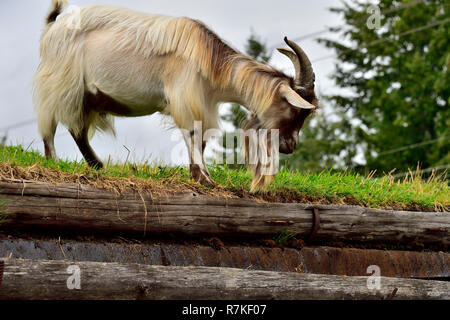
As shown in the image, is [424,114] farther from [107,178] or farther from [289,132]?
[107,178]

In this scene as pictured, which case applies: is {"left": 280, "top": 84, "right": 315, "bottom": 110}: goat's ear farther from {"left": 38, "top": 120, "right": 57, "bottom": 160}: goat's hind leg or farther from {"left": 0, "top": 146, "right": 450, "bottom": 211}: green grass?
{"left": 38, "top": 120, "right": 57, "bottom": 160}: goat's hind leg

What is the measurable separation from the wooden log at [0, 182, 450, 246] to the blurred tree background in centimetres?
1177

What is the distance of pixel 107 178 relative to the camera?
4.95 m

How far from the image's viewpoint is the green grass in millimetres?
5277

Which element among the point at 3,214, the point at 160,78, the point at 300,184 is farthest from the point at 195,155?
the point at 3,214

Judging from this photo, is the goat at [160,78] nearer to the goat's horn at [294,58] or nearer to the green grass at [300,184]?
the goat's horn at [294,58]

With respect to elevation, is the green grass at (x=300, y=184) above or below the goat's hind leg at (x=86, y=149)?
below

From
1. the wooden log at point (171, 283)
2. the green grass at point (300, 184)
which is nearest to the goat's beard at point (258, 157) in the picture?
the green grass at point (300, 184)

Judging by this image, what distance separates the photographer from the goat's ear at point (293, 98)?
17.5 ft

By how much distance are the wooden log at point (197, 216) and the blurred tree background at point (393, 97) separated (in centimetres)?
1177

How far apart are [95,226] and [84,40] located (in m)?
2.00

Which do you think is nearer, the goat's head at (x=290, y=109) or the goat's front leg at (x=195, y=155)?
the goat's front leg at (x=195, y=155)

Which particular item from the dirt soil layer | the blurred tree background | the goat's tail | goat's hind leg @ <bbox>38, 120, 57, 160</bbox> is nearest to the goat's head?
the dirt soil layer
